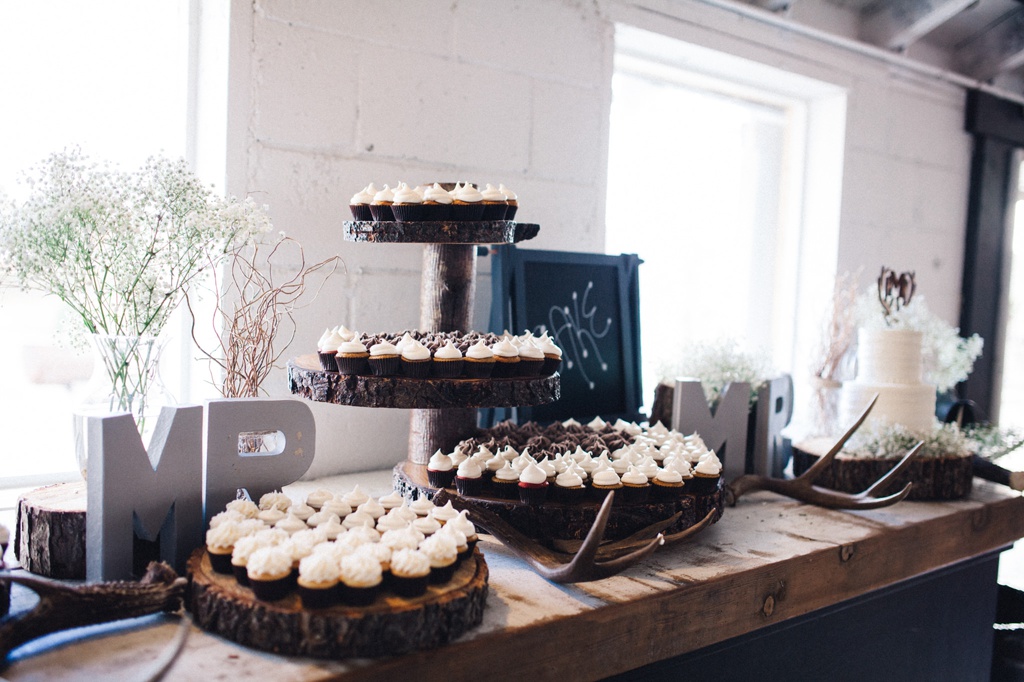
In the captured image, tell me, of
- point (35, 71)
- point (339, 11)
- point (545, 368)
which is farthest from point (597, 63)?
point (35, 71)

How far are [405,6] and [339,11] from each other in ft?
0.54

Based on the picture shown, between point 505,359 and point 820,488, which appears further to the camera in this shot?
point 820,488

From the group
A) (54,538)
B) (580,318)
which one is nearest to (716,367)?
(580,318)

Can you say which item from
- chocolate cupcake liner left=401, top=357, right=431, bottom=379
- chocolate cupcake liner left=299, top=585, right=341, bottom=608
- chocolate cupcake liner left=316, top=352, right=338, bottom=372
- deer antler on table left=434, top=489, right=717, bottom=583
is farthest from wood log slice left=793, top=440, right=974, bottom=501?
chocolate cupcake liner left=299, top=585, right=341, bottom=608

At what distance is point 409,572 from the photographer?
995mm

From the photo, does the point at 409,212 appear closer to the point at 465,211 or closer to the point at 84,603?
the point at 465,211

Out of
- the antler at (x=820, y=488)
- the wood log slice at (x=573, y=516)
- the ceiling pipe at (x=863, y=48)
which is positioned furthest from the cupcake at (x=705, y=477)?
the ceiling pipe at (x=863, y=48)

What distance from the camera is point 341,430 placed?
6.22ft

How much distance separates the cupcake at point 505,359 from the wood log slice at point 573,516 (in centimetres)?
21

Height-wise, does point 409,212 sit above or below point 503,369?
above

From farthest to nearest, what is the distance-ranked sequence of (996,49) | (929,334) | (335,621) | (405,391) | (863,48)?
(996,49) → (863,48) → (929,334) → (405,391) → (335,621)

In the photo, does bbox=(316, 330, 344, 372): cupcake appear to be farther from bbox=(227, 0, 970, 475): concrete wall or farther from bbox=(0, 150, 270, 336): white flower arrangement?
bbox=(227, 0, 970, 475): concrete wall

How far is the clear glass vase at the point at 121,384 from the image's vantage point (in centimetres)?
129

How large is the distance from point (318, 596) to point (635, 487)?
0.59 m
